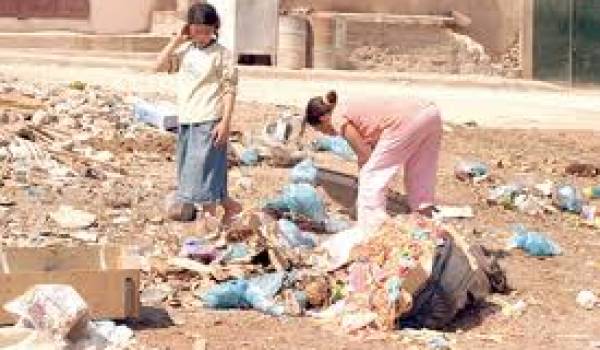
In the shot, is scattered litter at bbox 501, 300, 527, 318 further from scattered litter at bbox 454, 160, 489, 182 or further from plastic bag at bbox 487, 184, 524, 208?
scattered litter at bbox 454, 160, 489, 182

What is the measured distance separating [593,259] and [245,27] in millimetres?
13271

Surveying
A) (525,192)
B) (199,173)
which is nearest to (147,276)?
(199,173)

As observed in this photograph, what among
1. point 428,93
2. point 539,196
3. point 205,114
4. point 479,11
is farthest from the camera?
point 479,11

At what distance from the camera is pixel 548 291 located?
6.95m

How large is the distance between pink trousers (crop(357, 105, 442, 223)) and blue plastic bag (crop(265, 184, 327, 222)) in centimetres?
76

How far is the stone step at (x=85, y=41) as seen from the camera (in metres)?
22.6

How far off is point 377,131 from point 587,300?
1.41 meters

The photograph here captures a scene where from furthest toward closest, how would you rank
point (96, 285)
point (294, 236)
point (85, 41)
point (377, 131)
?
point (85, 41), point (294, 236), point (377, 131), point (96, 285)

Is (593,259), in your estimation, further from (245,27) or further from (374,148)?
(245,27)

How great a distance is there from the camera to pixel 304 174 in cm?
893

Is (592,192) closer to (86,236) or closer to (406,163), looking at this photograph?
(406,163)

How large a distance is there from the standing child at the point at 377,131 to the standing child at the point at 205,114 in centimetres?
62

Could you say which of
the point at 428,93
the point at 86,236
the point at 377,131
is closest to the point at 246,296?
the point at 377,131

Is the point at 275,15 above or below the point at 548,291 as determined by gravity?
above
